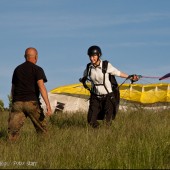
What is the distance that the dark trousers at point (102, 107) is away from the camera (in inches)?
391

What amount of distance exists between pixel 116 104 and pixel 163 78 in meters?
1.76

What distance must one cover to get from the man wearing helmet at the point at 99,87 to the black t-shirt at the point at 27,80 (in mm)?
1545

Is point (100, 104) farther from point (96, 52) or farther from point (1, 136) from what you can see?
point (1, 136)

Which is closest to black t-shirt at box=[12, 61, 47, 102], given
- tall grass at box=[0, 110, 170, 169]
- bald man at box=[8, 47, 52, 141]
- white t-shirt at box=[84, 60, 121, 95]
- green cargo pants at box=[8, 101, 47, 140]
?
bald man at box=[8, 47, 52, 141]

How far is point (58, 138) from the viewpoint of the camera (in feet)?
27.1

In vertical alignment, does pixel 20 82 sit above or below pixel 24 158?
above

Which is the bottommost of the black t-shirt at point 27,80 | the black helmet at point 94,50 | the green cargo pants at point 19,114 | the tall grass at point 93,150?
the tall grass at point 93,150

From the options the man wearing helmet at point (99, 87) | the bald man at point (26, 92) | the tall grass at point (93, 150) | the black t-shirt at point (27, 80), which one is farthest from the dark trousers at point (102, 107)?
the black t-shirt at point (27, 80)

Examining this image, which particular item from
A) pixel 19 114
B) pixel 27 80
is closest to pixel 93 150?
pixel 19 114

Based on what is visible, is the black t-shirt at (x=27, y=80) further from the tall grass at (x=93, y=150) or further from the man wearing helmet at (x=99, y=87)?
the man wearing helmet at (x=99, y=87)

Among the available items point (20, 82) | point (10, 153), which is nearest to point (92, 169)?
point (10, 153)

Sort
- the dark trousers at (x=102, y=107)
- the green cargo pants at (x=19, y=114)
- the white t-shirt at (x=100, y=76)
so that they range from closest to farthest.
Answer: the green cargo pants at (x=19, y=114) → the white t-shirt at (x=100, y=76) → the dark trousers at (x=102, y=107)

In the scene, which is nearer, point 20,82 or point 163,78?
point 20,82

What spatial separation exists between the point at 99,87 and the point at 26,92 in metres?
1.96
